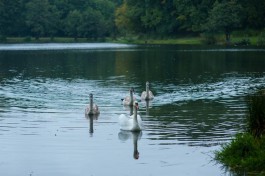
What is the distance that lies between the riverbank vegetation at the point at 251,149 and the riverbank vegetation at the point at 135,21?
81178mm

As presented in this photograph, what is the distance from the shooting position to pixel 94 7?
167 metres

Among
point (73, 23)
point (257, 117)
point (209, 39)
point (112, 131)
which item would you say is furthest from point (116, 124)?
point (73, 23)

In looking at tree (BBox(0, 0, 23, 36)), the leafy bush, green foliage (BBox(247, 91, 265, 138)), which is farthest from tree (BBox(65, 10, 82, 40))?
green foliage (BBox(247, 91, 265, 138))

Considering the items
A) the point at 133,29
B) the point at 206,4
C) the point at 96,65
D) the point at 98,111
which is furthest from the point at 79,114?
the point at 133,29

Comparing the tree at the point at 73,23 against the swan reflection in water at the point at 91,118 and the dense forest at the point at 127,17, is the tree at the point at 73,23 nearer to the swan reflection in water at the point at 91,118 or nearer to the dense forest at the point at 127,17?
the dense forest at the point at 127,17

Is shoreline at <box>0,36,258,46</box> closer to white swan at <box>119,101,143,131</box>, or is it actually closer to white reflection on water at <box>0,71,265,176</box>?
white reflection on water at <box>0,71,265,176</box>

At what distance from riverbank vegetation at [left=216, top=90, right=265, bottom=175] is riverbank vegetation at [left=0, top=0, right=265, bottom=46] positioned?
81.2 meters

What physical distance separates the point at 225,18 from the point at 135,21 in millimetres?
30944

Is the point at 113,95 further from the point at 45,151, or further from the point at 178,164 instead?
the point at 178,164

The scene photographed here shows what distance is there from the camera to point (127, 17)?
131125mm

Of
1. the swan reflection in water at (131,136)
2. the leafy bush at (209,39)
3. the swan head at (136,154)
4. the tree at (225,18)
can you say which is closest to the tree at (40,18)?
the leafy bush at (209,39)

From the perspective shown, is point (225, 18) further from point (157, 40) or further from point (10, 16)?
point (10, 16)

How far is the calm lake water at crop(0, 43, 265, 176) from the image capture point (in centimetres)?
1598

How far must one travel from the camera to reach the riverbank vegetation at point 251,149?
14.3 metres
